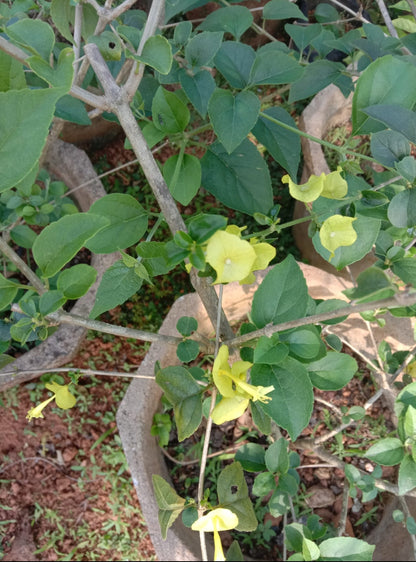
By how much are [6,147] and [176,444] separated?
111cm

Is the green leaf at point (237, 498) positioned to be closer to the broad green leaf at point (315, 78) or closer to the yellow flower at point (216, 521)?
the yellow flower at point (216, 521)

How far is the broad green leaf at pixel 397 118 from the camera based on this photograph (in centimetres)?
59

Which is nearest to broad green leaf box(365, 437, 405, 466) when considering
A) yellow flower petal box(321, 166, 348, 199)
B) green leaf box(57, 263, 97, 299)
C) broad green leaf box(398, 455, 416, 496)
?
broad green leaf box(398, 455, 416, 496)

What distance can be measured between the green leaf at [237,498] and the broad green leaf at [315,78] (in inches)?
26.6

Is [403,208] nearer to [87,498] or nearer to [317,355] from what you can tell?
[317,355]

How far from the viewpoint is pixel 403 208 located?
2.01 ft

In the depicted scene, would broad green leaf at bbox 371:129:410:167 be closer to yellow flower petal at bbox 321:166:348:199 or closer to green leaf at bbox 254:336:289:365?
yellow flower petal at bbox 321:166:348:199

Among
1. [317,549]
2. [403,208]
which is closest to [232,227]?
[403,208]

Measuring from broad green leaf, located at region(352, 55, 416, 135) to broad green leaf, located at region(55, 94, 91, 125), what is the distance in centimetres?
49

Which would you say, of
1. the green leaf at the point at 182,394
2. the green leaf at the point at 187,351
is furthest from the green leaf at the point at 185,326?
the green leaf at the point at 182,394

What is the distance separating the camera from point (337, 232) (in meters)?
0.60

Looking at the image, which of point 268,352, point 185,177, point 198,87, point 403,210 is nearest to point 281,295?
point 268,352

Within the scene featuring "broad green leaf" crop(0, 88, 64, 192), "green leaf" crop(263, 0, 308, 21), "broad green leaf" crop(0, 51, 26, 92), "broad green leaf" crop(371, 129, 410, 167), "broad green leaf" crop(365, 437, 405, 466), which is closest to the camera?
"broad green leaf" crop(0, 88, 64, 192)

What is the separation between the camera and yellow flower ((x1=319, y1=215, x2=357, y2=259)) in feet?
1.93
